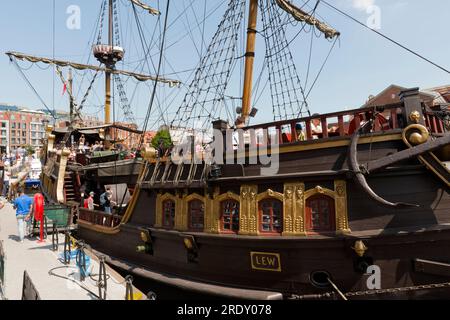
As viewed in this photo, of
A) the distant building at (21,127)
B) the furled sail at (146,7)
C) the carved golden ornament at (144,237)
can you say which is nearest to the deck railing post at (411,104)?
the carved golden ornament at (144,237)

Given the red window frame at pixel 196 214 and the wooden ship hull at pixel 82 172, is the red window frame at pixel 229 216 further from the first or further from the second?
the wooden ship hull at pixel 82 172

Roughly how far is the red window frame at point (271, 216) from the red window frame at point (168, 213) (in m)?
2.15

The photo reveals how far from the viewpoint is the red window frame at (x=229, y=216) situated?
6.05 metres

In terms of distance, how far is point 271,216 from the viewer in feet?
18.6

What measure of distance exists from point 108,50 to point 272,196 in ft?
73.4

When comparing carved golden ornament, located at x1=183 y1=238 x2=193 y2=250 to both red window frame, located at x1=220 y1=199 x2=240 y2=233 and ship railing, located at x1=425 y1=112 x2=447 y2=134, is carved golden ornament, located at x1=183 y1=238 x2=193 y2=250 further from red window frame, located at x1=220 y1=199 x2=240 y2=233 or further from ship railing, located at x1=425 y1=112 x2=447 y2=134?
ship railing, located at x1=425 y1=112 x2=447 y2=134

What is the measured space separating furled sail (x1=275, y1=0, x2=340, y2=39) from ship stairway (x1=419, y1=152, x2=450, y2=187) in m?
7.12

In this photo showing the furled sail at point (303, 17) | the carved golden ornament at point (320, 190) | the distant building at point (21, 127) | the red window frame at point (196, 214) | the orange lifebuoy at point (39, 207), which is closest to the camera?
the carved golden ornament at point (320, 190)

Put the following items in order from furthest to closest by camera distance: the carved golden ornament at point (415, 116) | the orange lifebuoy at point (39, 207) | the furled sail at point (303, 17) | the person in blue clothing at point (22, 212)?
the furled sail at point (303, 17) → the person in blue clothing at point (22, 212) → the orange lifebuoy at point (39, 207) → the carved golden ornament at point (415, 116)

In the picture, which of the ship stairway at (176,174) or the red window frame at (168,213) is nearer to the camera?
the ship stairway at (176,174)

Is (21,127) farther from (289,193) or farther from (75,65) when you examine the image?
(289,193)

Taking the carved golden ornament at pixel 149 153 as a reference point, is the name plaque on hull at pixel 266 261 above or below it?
below
